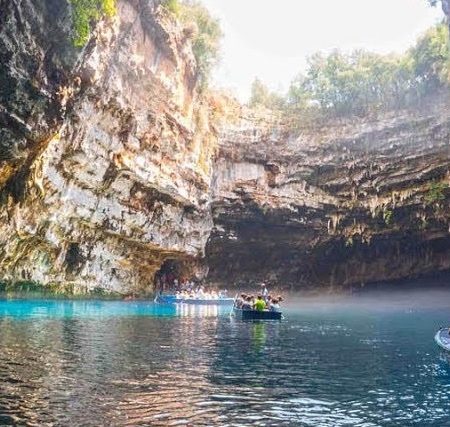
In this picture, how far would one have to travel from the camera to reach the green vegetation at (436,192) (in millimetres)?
39344

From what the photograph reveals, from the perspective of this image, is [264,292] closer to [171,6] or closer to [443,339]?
[171,6]

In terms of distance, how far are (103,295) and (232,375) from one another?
104 feet

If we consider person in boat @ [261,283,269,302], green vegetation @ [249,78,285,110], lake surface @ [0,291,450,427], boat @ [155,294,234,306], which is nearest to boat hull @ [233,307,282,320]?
lake surface @ [0,291,450,427]

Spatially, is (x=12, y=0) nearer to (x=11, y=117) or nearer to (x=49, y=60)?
(x=49, y=60)

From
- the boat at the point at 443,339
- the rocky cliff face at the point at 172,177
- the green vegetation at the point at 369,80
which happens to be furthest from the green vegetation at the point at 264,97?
the boat at the point at 443,339

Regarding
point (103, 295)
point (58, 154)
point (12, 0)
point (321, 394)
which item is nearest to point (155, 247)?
point (103, 295)

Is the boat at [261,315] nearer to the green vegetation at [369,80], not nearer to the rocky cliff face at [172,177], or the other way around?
the rocky cliff face at [172,177]

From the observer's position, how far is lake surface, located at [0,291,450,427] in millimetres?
9297

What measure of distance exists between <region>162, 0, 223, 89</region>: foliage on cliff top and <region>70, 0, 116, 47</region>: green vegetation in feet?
38.4

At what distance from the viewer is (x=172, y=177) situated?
3769 centimetres

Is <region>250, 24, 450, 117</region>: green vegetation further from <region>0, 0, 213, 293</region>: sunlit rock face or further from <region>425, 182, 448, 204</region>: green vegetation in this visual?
<region>0, 0, 213, 293</region>: sunlit rock face

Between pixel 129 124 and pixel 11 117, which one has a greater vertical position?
pixel 129 124

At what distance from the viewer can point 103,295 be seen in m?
42.8

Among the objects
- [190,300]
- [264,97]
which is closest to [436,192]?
[264,97]
